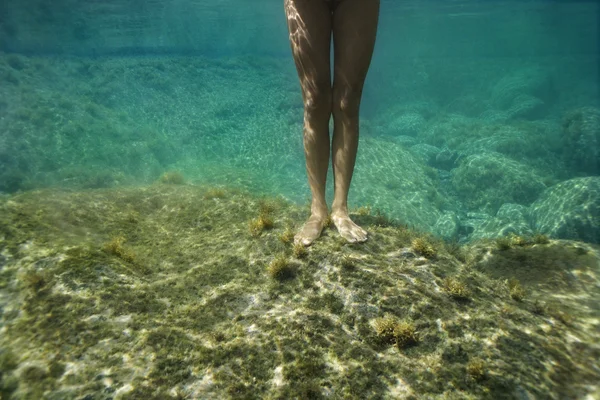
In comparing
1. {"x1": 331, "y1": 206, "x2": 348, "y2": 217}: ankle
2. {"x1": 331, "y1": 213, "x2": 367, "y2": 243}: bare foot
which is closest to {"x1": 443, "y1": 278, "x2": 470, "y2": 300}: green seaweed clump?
{"x1": 331, "y1": 213, "x2": 367, "y2": 243}: bare foot

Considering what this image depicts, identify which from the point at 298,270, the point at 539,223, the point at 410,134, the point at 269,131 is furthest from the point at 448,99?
the point at 298,270

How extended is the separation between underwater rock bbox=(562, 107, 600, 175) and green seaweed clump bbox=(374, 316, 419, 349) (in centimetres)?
1961

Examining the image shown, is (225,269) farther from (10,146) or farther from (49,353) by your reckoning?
(10,146)

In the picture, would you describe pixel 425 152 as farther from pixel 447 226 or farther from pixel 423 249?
pixel 423 249

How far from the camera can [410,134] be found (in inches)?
982

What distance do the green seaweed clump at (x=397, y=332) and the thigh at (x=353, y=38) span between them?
2562mm

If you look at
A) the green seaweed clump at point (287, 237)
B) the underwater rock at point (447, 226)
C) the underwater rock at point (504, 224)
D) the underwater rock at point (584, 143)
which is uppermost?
the green seaweed clump at point (287, 237)

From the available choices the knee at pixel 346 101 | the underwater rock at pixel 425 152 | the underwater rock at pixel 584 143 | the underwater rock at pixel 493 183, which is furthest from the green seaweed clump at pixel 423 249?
the underwater rock at pixel 584 143

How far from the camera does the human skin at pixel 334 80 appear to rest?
353 centimetres

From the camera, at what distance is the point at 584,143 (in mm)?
17000

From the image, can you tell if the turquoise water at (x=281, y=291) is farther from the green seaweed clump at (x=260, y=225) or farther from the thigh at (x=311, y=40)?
the thigh at (x=311, y=40)

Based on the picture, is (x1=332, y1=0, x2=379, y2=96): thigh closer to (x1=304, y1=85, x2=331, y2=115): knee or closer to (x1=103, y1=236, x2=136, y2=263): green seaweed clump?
(x1=304, y1=85, x2=331, y2=115): knee

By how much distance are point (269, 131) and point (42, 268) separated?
1608 centimetres

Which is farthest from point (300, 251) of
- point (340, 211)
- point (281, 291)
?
point (340, 211)
